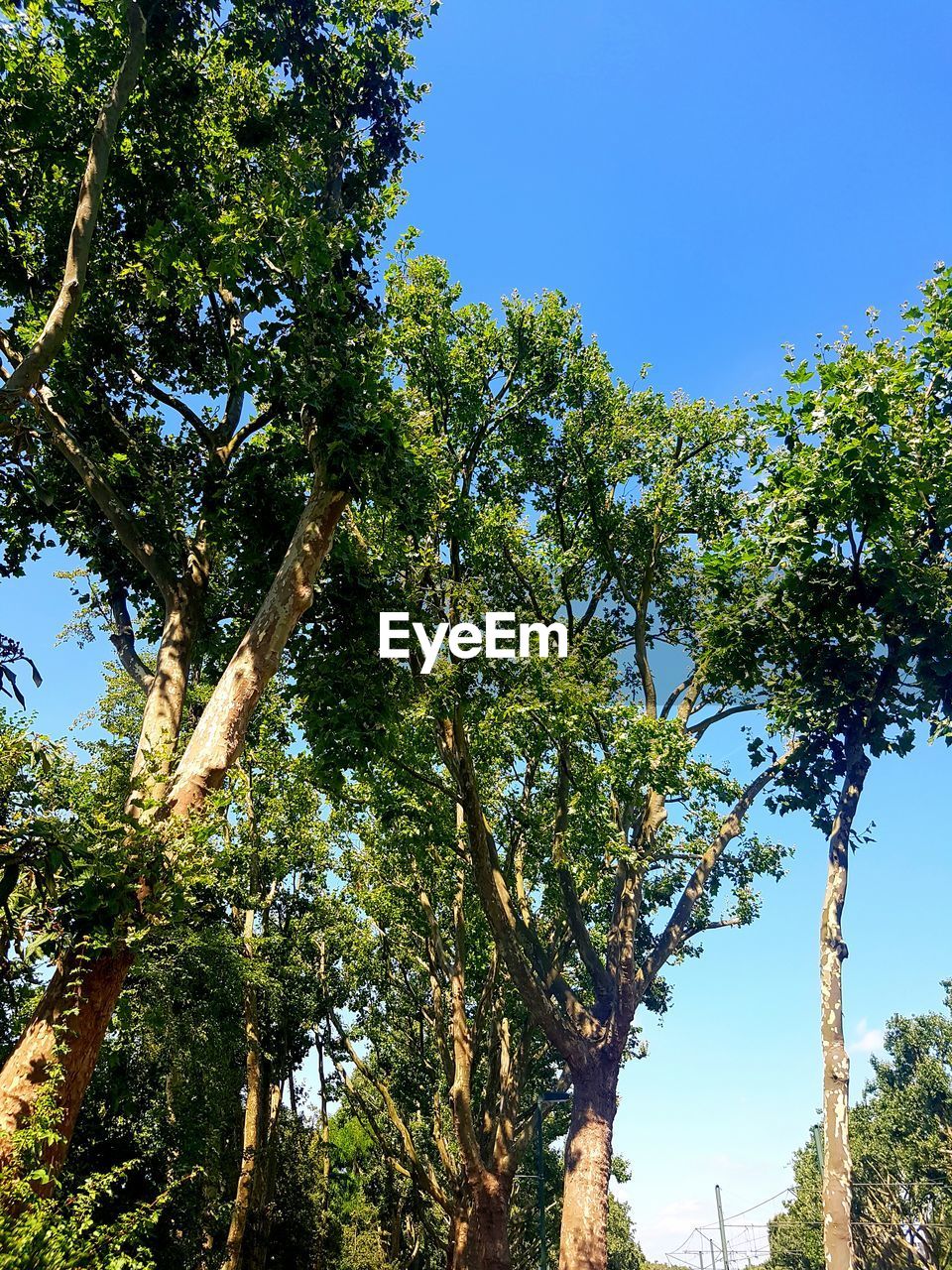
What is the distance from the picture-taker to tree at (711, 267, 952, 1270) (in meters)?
12.8

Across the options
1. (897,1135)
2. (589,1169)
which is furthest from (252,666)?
(897,1135)

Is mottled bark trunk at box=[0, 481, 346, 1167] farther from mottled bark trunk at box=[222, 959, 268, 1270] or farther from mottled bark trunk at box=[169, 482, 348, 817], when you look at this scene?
mottled bark trunk at box=[222, 959, 268, 1270]

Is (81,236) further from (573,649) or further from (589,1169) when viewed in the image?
(589,1169)

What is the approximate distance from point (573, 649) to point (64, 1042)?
37.7 feet

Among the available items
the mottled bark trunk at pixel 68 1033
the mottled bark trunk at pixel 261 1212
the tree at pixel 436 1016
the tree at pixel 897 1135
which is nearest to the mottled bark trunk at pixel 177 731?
the mottled bark trunk at pixel 68 1033

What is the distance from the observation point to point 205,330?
1314 cm

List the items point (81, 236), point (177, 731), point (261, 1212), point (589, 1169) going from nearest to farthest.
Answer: point (81, 236) → point (177, 731) → point (589, 1169) → point (261, 1212)

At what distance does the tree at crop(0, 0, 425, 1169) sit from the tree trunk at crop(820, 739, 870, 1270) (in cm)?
871

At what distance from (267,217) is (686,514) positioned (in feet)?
34.8

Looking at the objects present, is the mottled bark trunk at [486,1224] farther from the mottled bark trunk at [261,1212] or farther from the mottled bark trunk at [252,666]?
the mottled bark trunk at [252,666]

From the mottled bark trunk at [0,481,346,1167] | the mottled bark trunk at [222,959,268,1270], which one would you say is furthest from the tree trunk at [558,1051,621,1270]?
the mottled bark trunk at [222,959,268,1270]

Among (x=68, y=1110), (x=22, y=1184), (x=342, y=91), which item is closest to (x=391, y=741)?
(x=68, y=1110)

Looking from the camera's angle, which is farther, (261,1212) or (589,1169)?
(261,1212)

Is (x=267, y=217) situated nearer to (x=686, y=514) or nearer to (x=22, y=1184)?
(x=22, y=1184)
